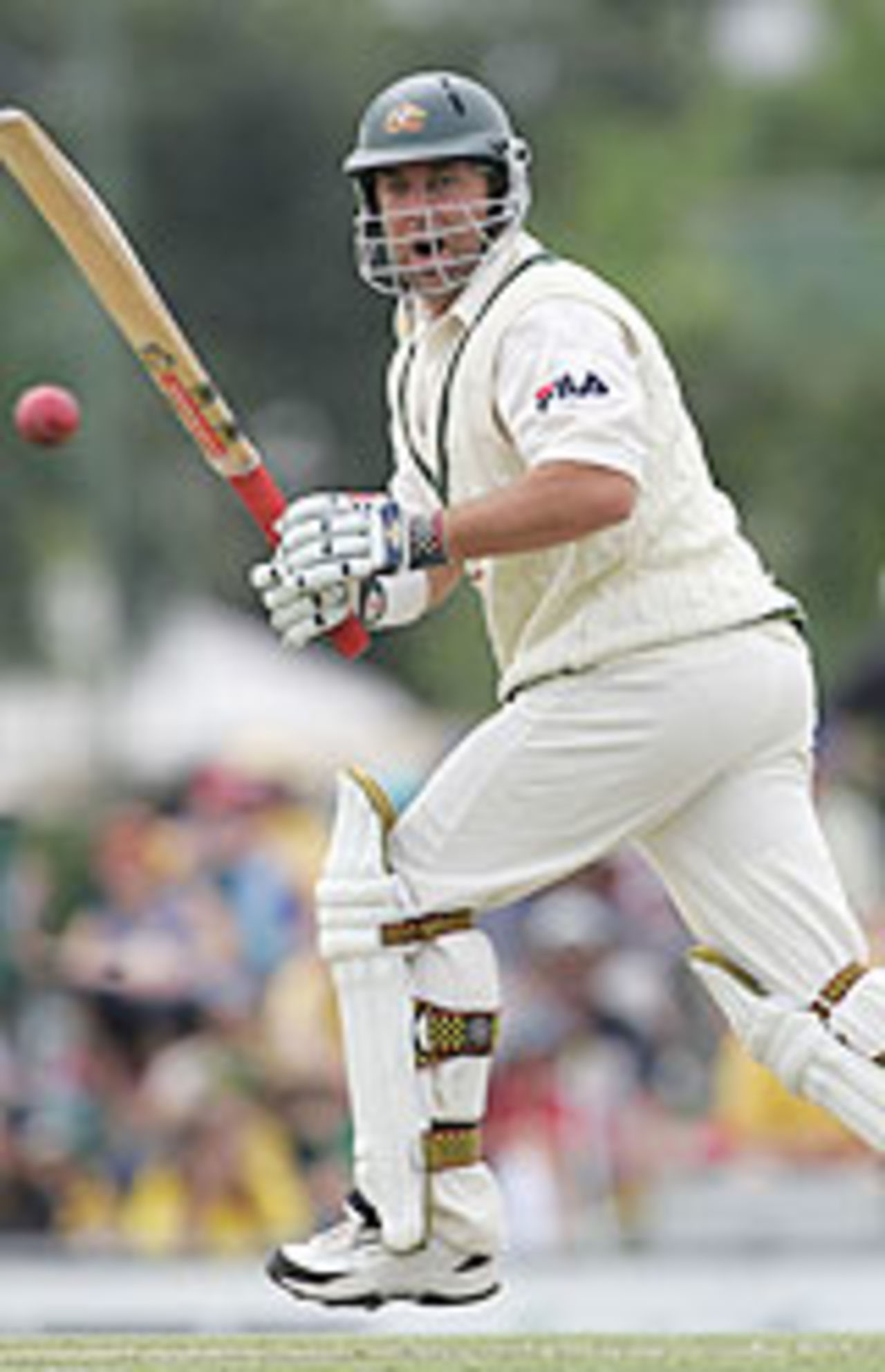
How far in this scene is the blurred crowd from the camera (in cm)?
1352

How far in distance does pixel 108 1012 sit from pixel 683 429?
6.88 meters

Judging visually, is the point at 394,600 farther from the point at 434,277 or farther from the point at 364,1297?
the point at 364,1297

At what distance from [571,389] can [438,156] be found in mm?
564

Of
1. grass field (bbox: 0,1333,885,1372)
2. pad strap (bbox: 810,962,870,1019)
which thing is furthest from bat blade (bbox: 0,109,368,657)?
grass field (bbox: 0,1333,885,1372)

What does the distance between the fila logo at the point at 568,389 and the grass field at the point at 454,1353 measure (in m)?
1.70

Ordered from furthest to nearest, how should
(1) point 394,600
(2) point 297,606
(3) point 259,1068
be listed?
(3) point 259,1068 < (1) point 394,600 < (2) point 297,606

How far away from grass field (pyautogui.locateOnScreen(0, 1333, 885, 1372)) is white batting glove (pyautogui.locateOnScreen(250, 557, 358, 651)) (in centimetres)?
130

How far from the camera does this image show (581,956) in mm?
14391

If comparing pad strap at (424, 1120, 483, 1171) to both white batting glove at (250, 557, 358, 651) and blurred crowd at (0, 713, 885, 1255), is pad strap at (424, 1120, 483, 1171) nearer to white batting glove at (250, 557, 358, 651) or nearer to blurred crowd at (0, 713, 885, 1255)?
white batting glove at (250, 557, 358, 651)

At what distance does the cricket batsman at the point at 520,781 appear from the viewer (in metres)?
7.82

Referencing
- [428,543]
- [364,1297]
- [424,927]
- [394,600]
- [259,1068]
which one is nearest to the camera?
[428,543]

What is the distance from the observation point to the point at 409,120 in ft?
25.8

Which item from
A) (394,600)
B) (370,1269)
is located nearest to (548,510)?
(394,600)

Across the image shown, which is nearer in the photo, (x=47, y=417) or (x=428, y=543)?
(x=428, y=543)
